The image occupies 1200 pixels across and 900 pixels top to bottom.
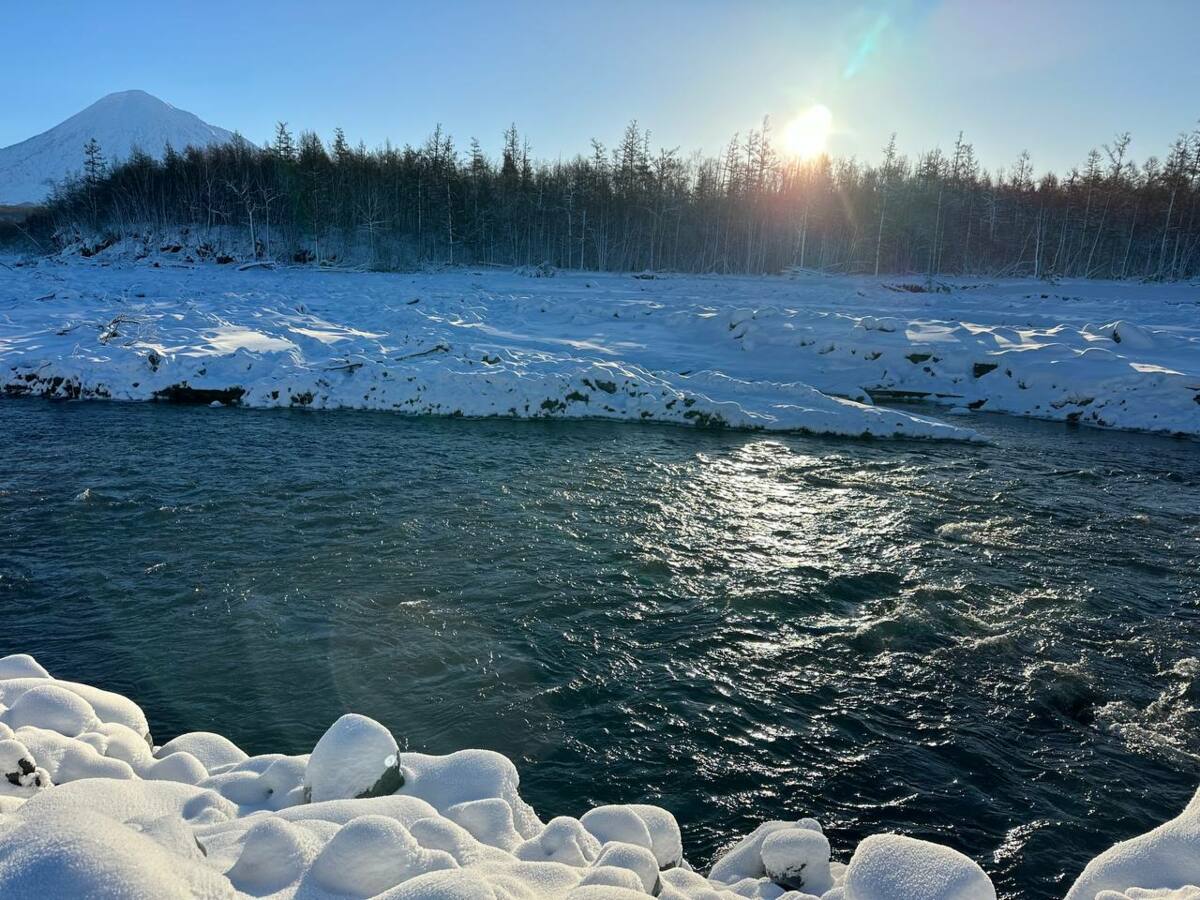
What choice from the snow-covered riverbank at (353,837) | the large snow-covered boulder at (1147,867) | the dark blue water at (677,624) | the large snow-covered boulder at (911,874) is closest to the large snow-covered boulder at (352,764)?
the snow-covered riverbank at (353,837)

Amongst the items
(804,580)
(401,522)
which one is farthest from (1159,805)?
(401,522)

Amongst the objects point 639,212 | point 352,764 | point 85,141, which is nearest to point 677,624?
point 352,764

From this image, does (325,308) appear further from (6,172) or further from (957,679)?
(6,172)

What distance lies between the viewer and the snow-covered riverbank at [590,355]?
17.1 metres

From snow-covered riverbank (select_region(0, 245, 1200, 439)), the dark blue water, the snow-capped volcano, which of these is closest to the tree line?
snow-covered riverbank (select_region(0, 245, 1200, 439))

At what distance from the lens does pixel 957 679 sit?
607cm

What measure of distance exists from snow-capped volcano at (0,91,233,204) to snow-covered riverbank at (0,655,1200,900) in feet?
623

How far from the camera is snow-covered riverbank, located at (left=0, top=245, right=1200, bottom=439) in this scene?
1708 centimetres

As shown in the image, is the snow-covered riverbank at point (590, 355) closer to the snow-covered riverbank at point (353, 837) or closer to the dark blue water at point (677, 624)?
the dark blue water at point (677, 624)

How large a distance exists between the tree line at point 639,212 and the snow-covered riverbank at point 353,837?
158 ft

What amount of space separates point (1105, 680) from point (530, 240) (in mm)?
57140

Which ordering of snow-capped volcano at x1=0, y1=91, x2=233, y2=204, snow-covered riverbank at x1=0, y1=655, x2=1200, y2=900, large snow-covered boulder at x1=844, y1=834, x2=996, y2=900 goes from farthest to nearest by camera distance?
snow-capped volcano at x1=0, y1=91, x2=233, y2=204
large snow-covered boulder at x1=844, y1=834, x2=996, y2=900
snow-covered riverbank at x1=0, y1=655, x2=1200, y2=900

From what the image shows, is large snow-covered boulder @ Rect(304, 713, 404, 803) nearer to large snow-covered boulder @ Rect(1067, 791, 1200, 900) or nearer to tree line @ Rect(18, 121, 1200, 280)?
large snow-covered boulder @ Rect(1067, 791, 1200, 900)

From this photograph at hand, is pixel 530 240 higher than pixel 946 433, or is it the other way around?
pixel 530 240
